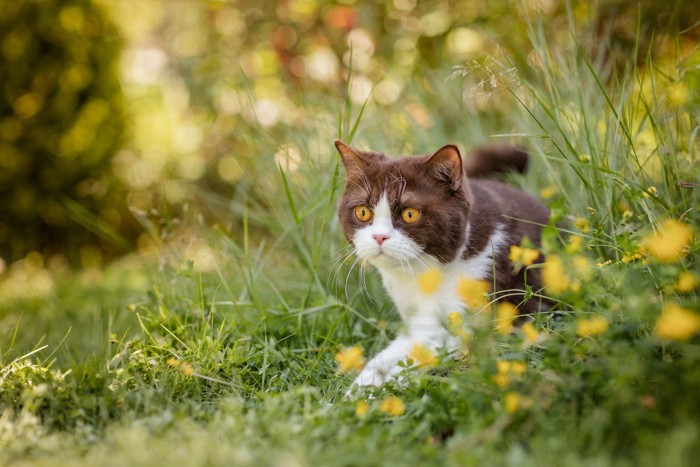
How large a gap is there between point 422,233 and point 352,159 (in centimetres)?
37

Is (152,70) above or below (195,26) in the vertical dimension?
below

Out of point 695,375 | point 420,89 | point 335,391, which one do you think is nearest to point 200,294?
point 335,391

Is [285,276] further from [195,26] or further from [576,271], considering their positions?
[195,26]

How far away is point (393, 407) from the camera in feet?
4.99

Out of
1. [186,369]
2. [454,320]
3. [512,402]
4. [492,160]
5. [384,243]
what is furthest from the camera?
[492,160]

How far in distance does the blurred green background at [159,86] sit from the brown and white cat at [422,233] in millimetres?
1525

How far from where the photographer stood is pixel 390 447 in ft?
4.53

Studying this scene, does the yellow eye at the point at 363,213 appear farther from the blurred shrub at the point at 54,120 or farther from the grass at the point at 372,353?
the blurred shrub at the point at 54,120

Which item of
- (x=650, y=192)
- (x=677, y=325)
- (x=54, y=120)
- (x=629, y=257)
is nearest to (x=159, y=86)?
(x=54, y=120)

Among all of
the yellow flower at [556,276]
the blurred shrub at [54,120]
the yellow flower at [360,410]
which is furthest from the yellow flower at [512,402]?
the blurred shrub at [54,120]

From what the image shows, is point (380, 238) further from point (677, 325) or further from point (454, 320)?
point (677, 325)

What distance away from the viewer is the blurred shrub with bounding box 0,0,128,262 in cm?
440

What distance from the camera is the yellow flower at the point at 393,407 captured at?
1.50 meters

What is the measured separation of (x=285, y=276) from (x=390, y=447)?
1558 mm
